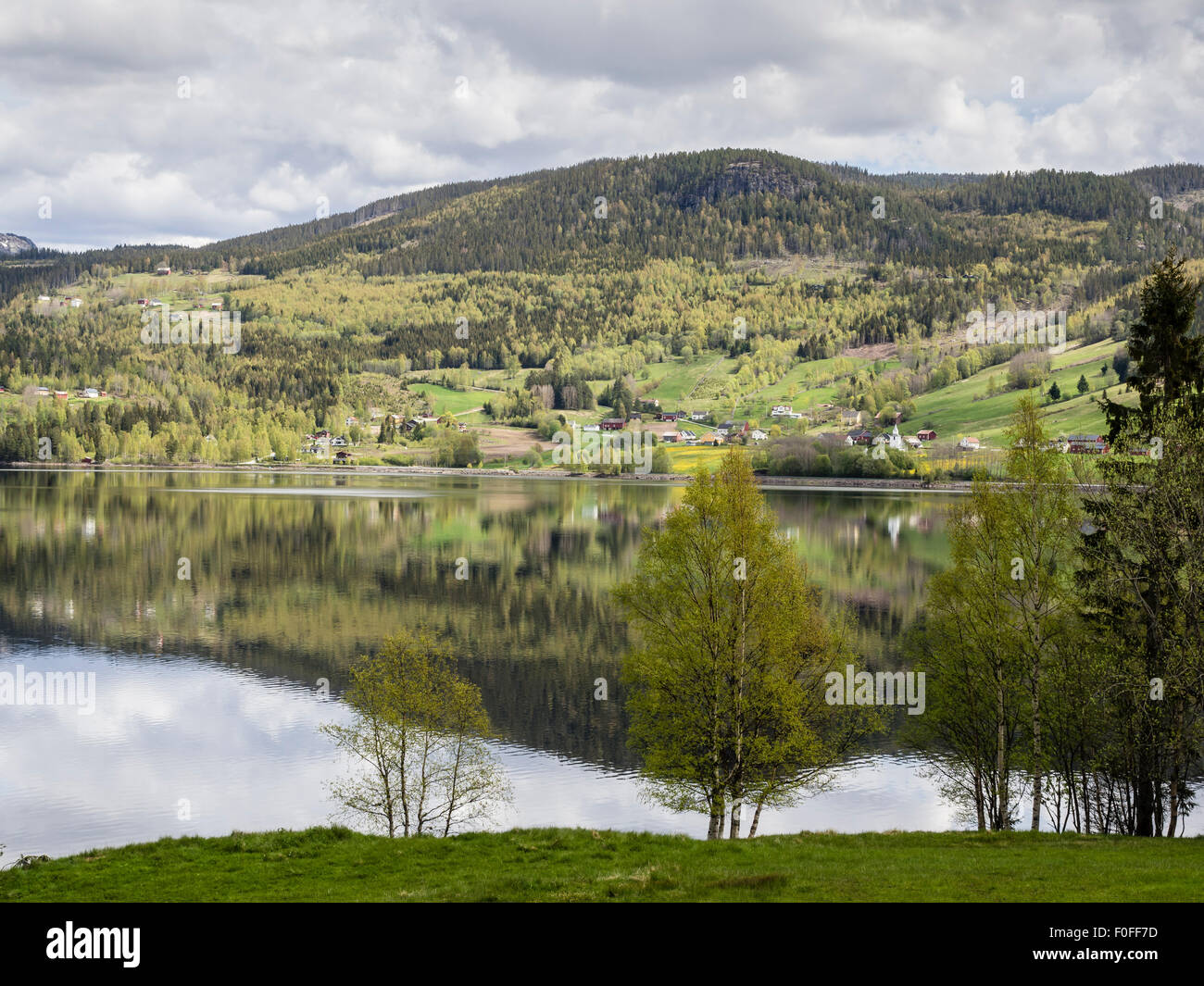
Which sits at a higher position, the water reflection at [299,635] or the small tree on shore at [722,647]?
the small tree on shore at [722,647]

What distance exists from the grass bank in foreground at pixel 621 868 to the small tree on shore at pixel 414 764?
8772mm

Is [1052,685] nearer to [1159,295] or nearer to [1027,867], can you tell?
[1159,295]

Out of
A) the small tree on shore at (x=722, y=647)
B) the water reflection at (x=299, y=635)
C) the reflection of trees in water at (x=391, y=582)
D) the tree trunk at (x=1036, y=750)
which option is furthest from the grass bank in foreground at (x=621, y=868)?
the reflection of trees in water at (x=391, y=582)

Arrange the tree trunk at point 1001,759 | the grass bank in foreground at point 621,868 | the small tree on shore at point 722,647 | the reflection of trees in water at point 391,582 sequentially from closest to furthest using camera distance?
the grass bank in foreground at point 621,868 < the tree trunk at point 1001,759 < the small tree on shore at point 722,647 < the reflection of trees in water at point 391,582

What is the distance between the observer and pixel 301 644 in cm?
6053

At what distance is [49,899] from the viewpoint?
17.2m

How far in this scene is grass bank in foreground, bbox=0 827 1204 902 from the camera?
15531mm

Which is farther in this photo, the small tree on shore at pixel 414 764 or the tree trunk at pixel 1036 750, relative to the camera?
the small tree on shore at pixel 414 764

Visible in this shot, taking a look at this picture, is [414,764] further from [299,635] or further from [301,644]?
[299,635]

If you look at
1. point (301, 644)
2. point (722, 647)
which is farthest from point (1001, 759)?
point (301, 644)

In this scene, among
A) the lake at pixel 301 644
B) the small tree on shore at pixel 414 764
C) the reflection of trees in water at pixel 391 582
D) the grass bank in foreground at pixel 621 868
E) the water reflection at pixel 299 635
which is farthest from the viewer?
the reflection of trees in water at pixel 391 582

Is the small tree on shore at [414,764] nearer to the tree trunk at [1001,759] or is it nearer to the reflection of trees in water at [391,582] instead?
the reflection of trees in water at [391,582]

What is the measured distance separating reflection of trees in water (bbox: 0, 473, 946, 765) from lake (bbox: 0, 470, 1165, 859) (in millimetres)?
321

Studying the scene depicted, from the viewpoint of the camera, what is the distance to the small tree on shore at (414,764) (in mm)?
31984
